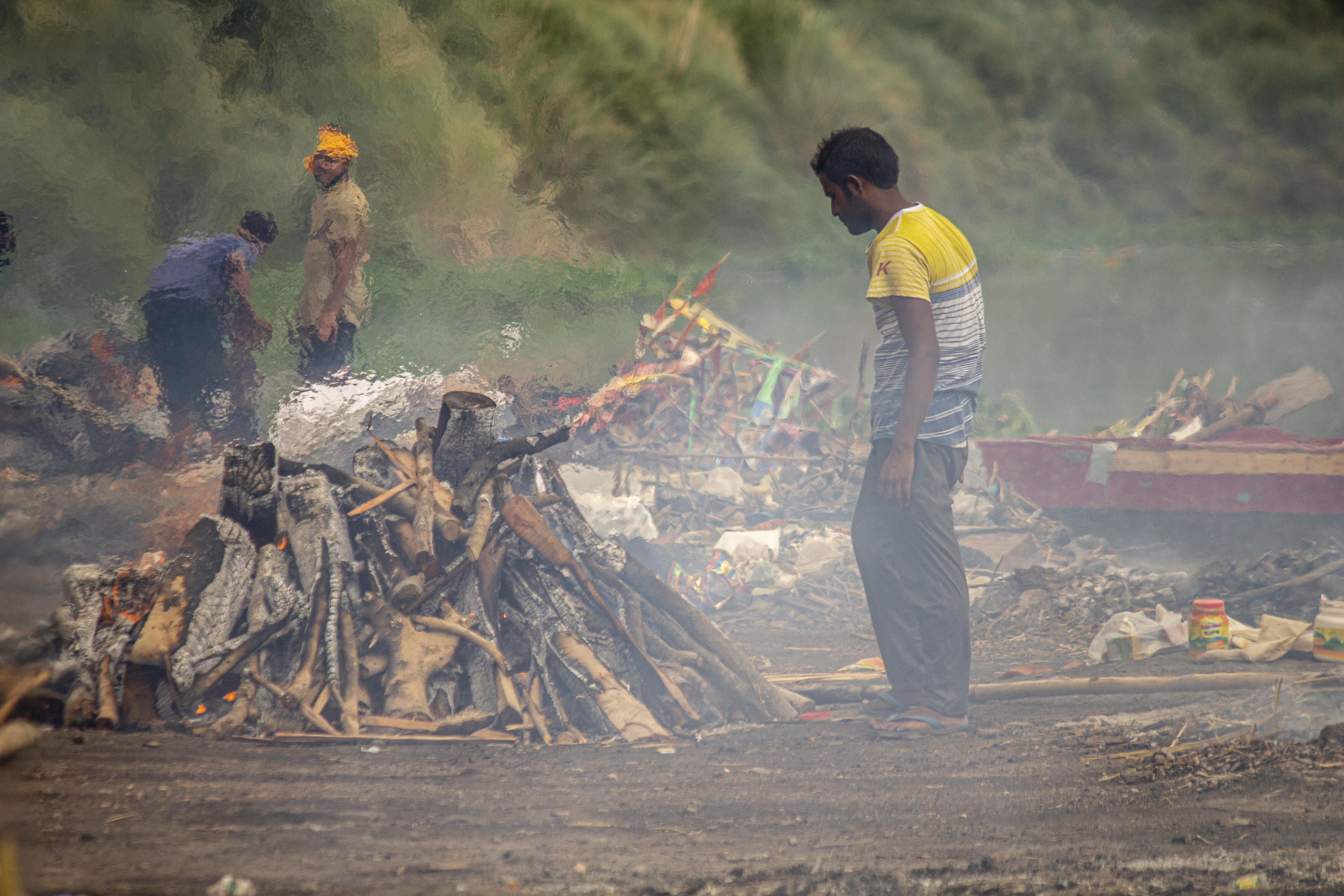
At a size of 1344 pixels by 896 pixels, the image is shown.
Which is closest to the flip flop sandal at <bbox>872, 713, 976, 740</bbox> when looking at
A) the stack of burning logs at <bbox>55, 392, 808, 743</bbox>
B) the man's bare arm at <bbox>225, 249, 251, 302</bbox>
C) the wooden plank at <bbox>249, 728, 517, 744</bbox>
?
the stack of burning logs at <bbox>55, 392, 808, 743</bbox>

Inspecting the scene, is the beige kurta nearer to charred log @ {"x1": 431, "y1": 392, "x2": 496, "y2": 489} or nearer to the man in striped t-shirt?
charred log @ {"x1": 431, "y1": 392, "x2": 496, "y2": 489}

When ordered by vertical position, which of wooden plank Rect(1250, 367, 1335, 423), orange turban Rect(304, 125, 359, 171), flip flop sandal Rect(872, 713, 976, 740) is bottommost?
flip flop sandal Rect(872, 713, 976, 740)

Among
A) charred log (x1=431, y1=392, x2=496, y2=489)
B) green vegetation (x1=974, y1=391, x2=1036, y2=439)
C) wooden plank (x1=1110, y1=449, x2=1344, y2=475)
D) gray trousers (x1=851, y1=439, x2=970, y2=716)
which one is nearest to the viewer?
gray trousers (x1=851, y1=439, x2=970, y2=716)

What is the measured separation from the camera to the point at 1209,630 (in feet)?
10.5

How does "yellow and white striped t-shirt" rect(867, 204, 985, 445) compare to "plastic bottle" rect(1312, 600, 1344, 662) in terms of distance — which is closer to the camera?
"yellow and white striped t-shirt" rect(867, 204, 985, 445)

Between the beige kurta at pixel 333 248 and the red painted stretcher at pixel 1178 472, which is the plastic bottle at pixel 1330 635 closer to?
the red painted stretcher at pixel 1178 472

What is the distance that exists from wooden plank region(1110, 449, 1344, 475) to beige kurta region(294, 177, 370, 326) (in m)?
5.57

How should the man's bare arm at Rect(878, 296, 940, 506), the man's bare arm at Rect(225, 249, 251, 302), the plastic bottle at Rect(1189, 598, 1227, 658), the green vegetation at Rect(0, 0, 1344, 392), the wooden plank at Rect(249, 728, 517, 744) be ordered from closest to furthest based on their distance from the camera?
1. the wooden plank at Rect(249, 728, 517, 744)
2. the man's bare arm at Rect(878, 296, 940, 506)
3. the plastic bottle at Rect(1189, 598, 1227, 658)
4. the green vegetation at Rect(0, 0, 1344, 392)
5. the man's bare arm at Rect(225, 249, 251, 302)

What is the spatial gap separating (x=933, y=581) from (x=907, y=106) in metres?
8.80

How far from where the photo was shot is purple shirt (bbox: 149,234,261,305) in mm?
3910

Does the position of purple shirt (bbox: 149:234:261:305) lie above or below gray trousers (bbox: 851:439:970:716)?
above

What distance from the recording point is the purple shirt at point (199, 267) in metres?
3.91

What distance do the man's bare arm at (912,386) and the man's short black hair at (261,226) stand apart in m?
3.21

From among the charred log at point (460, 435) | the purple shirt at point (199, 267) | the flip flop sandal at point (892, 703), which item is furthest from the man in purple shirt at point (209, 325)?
the flip flop sandal at point (892, 703)
